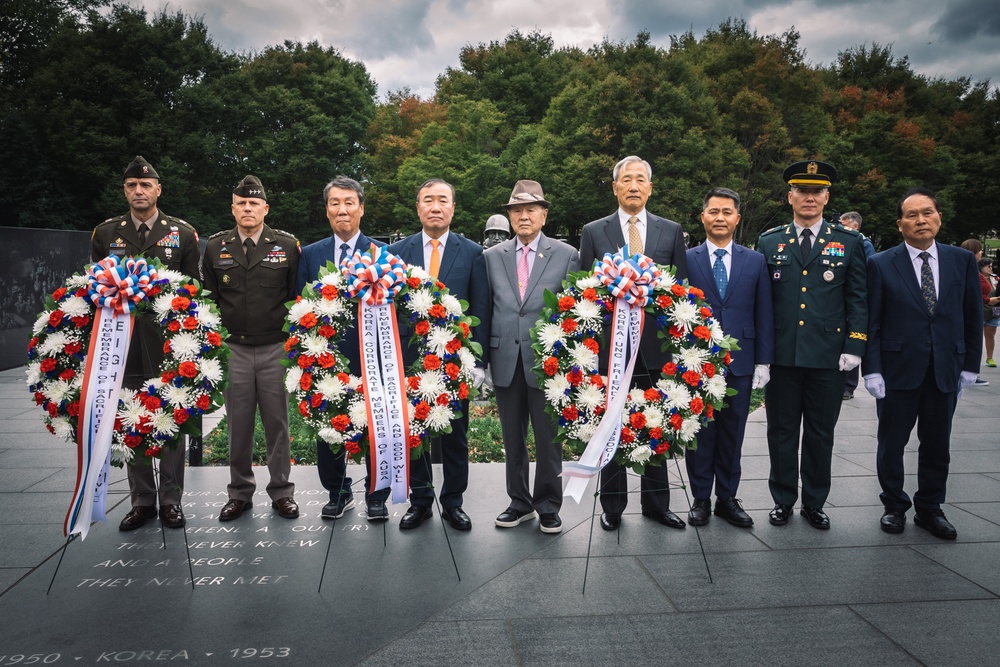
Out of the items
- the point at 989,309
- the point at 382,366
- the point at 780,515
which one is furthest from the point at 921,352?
the point at 989,309

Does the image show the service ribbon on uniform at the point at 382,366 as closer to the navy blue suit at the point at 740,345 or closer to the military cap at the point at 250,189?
the military cap at the point at 250,189

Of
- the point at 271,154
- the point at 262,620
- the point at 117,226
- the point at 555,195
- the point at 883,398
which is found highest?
the point at 271,154

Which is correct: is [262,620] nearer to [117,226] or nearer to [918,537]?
[117,226]

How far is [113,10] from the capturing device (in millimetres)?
32719

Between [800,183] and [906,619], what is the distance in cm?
292

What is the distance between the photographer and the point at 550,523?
4.90 meters

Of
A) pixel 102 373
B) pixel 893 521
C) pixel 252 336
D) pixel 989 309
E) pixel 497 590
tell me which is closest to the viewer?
pixel 497 590

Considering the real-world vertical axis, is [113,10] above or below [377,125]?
above

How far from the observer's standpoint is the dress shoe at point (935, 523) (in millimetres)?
4684

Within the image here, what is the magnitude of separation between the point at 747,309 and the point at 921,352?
118 centimetres

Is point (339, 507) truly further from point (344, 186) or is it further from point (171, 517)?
point (344, 186)

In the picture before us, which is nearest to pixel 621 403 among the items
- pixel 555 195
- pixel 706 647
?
pixel 706 647

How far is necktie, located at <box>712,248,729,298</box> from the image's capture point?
4.99 meters

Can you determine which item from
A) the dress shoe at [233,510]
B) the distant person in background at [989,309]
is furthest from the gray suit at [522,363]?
the distant person in background at [989,309]
